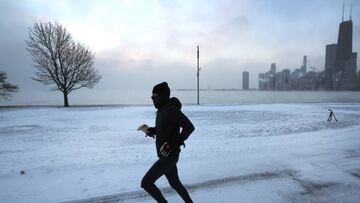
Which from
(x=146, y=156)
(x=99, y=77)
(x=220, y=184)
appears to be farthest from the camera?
(x=99, y=77)

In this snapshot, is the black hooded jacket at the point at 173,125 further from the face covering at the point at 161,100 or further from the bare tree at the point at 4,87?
the bare tree at the point at 4,87

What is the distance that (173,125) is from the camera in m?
3.26

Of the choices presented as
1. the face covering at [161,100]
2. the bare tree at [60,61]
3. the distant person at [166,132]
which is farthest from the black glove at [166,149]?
the bare tree at [60,61]

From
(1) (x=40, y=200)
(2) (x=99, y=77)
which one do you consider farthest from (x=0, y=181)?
(2) (x=99, y=77)

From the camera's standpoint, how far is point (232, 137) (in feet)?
33.9

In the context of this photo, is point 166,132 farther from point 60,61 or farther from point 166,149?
point 60,61

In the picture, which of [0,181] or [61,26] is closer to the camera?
[0,181]

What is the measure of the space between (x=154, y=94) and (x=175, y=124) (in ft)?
1.58

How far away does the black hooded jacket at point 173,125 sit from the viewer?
321 cm

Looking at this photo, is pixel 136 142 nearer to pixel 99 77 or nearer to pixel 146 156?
pixel 146 156

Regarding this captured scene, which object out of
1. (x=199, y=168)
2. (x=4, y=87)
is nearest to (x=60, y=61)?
(x=4, y=87)

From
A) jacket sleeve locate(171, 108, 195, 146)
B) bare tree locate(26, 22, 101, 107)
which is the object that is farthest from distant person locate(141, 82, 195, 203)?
bare tree locate(26, 22, 101, 107)

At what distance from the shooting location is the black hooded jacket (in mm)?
3207

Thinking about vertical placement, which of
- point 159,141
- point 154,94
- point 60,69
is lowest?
point 159,141
